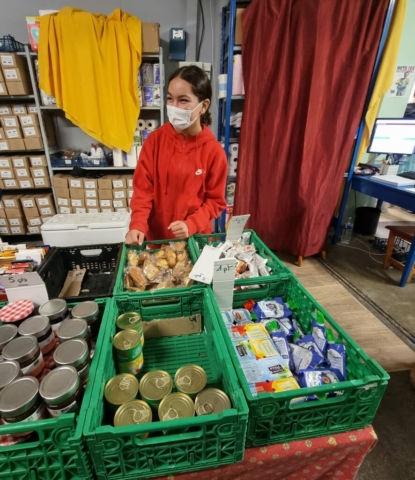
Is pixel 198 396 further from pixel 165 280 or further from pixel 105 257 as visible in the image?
pixel 105 257

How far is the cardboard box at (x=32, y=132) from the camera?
2828 millimetres

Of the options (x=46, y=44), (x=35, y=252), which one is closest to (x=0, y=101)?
(x=46, y=44)

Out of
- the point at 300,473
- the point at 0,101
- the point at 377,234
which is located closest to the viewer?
the point at 300,473

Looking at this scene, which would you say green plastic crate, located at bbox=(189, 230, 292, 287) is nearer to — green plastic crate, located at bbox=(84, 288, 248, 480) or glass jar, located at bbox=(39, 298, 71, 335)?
green plastic crate, located at bbox=(84, 288, 248, 480)

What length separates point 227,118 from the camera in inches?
106

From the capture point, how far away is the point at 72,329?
0.71m

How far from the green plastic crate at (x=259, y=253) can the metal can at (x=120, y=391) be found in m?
0.51

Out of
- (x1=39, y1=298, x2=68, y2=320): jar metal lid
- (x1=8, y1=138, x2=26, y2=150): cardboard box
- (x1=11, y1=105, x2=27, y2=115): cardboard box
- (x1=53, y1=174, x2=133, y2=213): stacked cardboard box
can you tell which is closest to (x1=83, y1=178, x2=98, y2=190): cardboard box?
(x1=53, y1=174, x2=133, y2=213): stacked cardboard box

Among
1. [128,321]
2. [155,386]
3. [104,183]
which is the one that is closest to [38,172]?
[104,183]

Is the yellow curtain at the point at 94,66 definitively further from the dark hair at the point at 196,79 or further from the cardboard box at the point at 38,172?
the dark hair at the point at 196,79

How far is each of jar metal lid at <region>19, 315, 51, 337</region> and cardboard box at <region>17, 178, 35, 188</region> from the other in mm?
2876

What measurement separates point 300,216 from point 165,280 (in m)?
2.00

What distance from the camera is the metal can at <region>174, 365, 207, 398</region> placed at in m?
0.62

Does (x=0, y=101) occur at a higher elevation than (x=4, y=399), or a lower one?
higher
